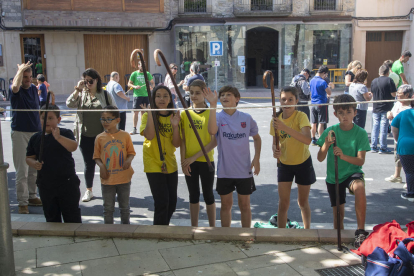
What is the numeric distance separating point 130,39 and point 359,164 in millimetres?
20379

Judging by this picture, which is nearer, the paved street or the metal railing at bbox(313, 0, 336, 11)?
the paved street

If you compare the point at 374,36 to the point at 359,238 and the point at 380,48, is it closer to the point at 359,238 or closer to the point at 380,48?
the point at 380,48

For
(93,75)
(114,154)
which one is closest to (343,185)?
(114,154)

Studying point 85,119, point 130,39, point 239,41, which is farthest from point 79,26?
point 85,119

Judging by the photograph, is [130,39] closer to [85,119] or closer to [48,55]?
[48,55]

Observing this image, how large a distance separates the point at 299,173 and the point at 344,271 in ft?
3.98

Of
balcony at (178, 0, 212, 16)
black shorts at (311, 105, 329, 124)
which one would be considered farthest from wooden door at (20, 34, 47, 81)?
black shorts at (311, 105, 329, 124)

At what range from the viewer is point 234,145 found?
14.5ft

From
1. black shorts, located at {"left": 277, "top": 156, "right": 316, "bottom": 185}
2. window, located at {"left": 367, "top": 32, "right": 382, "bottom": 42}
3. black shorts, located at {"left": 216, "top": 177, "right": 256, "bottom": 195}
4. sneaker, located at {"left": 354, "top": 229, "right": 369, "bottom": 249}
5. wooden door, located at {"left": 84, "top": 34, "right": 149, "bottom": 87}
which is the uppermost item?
window, located at {"left": 367, "top": 32, "right": 382, "bottom": 42}

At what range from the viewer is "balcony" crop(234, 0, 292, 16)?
2338cm

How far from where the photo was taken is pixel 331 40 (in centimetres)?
2405

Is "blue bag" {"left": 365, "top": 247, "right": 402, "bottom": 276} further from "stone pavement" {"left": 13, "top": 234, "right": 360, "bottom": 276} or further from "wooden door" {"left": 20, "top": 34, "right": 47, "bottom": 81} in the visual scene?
"wooden door" {"left": 20, "top": 34, "right": 47, "bottom": 81}

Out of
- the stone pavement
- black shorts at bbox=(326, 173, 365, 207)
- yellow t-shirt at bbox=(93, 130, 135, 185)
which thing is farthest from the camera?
yellow t-shirt at bbox=(93, 130, 135, 185)

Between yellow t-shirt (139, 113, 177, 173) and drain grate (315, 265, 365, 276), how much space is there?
1.85 metres
